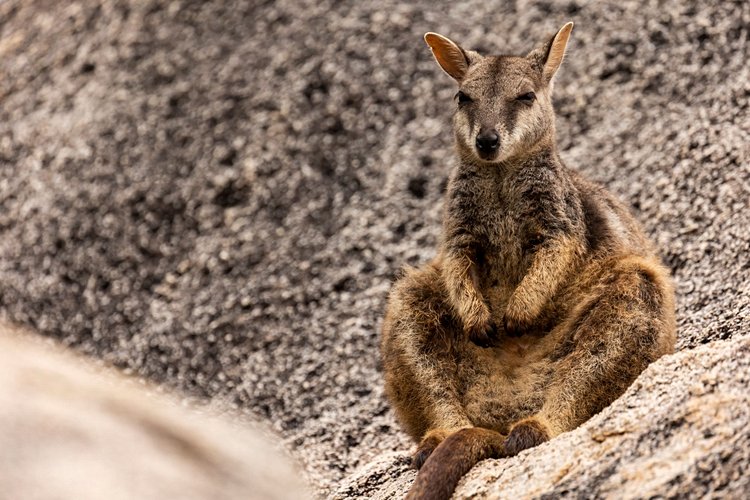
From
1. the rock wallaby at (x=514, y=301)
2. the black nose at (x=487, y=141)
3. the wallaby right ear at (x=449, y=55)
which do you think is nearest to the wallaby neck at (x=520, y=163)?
the rock wallaby at (x=514, y=301)

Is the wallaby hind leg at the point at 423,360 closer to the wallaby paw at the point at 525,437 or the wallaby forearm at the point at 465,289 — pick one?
the wallaby forearm at the point at 465,289

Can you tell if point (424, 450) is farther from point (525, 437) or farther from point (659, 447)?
A: point (659, 447)

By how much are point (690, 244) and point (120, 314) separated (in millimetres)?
5869

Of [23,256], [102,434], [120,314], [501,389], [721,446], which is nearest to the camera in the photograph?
[721,446]

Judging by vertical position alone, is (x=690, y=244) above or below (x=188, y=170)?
below

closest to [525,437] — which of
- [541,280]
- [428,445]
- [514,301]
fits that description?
[428,445]

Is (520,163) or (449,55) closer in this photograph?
(520,163)

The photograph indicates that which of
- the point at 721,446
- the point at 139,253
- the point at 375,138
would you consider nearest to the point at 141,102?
the point at 139,253

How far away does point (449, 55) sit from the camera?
7.74m

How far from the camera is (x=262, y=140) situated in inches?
466

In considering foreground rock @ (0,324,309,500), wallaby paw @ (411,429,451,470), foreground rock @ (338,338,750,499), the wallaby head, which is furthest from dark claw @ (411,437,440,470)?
foreground rock @ (0,324,309,500)

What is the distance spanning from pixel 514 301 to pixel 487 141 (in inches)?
41.3

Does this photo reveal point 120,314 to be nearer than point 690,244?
No

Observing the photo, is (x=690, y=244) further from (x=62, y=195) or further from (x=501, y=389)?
(x=62, y=195)
